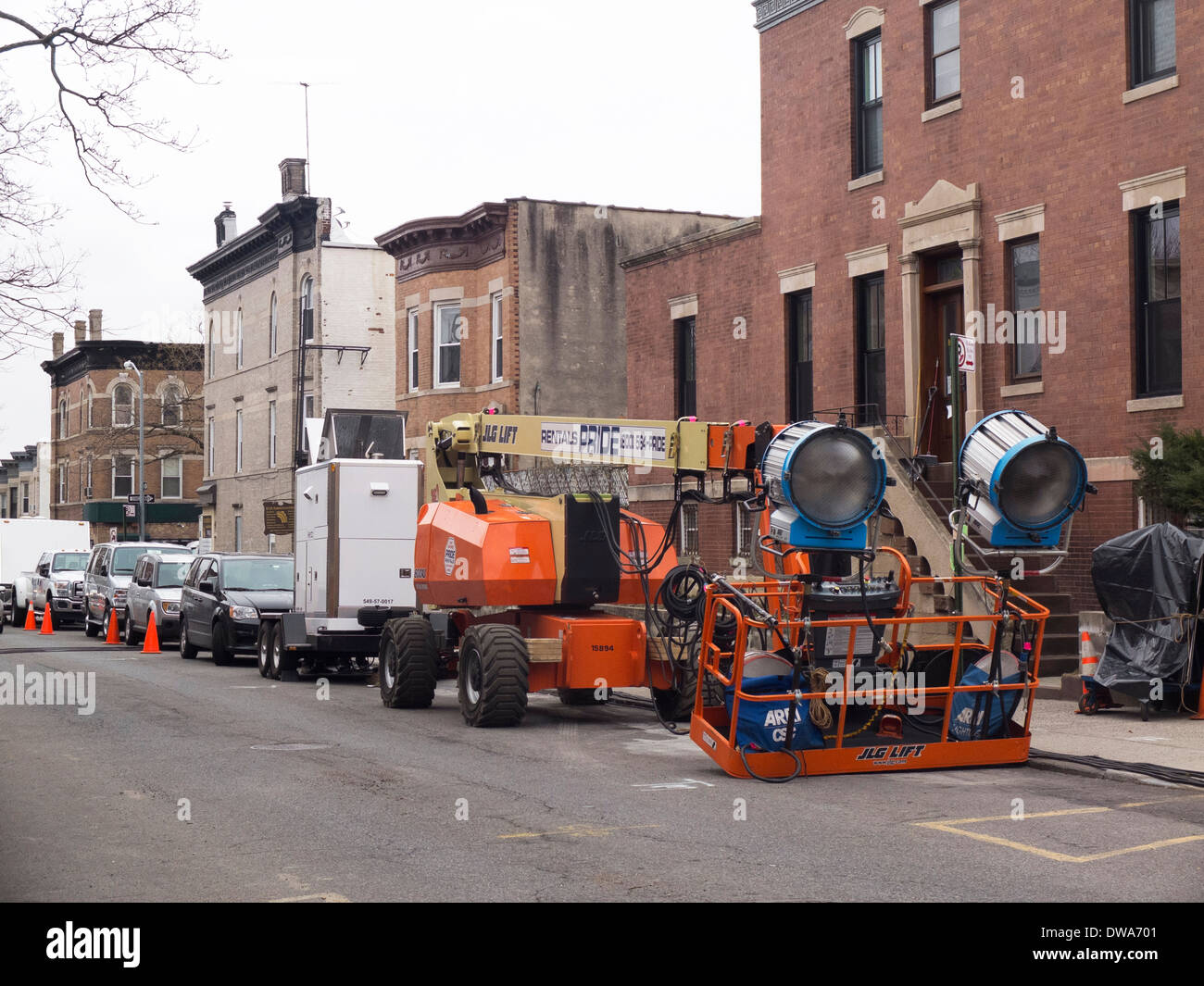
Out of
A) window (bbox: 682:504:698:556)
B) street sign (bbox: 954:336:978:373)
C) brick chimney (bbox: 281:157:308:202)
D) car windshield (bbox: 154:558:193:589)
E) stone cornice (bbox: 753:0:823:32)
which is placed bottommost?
car windshield (bbox: 154:558:193:589)

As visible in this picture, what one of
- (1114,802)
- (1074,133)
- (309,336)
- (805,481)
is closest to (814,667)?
(805,481)

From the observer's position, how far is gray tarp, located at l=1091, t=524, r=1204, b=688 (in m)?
13.8

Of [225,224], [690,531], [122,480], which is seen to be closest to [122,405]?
[122,480]

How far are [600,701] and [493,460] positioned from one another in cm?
317

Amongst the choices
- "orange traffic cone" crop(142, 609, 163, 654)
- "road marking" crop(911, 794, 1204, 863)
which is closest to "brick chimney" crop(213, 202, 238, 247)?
"orange traffic cone" crop(142, 609, 163, 654)

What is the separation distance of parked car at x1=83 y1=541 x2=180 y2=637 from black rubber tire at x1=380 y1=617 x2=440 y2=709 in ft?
49.8

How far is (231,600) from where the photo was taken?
2334cm

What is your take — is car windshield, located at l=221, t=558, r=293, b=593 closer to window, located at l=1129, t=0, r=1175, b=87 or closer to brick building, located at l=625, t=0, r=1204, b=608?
brick building, located at l=625, t=0, r=1204, b=608

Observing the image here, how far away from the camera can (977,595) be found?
1708 centimetres

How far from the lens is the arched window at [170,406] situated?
65.1 m

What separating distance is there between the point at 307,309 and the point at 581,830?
121ft

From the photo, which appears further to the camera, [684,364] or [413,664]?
[684,364]

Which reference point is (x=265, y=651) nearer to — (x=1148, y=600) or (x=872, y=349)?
(x=872, y=349)

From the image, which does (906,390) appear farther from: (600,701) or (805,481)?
(805,481)
